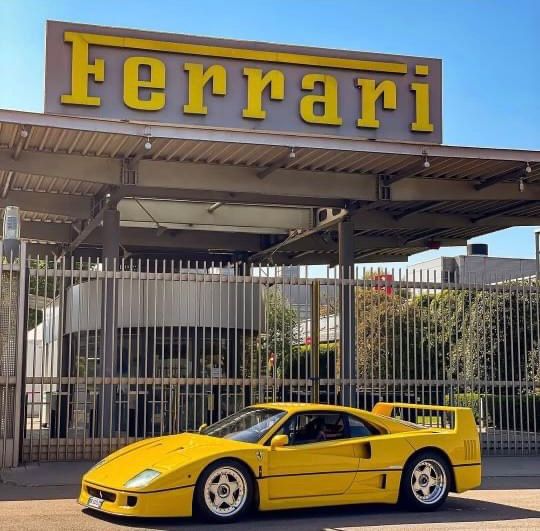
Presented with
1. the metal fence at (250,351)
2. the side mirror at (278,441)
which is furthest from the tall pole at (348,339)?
the side mirror at (278,441)

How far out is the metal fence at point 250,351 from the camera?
46.4ft

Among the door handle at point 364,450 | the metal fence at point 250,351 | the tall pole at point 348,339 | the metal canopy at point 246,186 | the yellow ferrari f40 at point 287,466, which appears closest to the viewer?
the yellow ferrari f40 at point 287,466

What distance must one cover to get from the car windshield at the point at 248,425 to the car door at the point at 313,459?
221 millimetres

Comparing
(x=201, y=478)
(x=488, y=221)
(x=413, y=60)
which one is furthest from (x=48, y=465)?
(x=488, y=221)

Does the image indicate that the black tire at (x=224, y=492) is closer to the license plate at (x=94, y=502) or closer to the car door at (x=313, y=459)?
the car door at (x=313, y=459)

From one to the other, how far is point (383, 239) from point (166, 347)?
1142cm

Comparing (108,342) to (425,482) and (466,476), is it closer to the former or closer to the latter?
(425,482)

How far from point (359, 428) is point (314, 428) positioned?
0.58 m

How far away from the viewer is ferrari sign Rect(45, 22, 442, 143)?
666 inches

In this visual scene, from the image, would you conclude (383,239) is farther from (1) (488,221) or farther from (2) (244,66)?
(2) (244,66)

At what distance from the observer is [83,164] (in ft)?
54.6

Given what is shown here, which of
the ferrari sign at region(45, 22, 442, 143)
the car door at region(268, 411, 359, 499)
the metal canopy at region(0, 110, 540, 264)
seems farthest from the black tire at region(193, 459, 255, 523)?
the ferrari sign at region(45, 22, 442, 143)

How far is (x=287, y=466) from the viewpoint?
29.6ft

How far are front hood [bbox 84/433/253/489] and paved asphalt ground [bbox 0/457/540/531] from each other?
43cm
